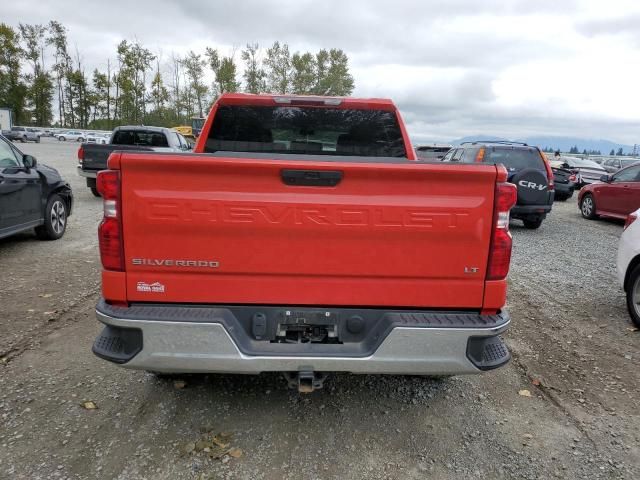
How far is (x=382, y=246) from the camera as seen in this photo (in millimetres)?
2570

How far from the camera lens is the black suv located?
32.1ft

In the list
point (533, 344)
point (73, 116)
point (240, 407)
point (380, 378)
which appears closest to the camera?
point (240, 407)

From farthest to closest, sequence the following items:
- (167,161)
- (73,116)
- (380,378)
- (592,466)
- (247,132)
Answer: (73,116) < (247,132) < (380,378) < (592,466) < (167,161)

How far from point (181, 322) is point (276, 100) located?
85.8 inches

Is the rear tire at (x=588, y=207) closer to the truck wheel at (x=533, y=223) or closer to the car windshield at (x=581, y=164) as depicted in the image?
the truck wheel at (x=533, y=223)

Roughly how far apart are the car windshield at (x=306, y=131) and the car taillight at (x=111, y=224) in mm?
1763

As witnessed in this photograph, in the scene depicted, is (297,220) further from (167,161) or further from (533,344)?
(533,344)

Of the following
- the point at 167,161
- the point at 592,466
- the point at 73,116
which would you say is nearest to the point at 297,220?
the point at 167,161

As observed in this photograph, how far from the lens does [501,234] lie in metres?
2.59

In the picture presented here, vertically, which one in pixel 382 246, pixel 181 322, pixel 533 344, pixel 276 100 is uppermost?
pixel 276 100

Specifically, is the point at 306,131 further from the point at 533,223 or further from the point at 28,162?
the point at 533,223

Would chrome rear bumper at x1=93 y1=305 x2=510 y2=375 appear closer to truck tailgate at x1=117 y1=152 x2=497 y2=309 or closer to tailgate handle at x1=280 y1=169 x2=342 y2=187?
truck tailgate at x1=117 y1=152 x2=497 y2=309

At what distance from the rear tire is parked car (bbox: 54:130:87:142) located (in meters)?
55.7

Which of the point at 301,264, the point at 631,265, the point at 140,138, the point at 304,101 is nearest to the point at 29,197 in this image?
the point at 304,101
